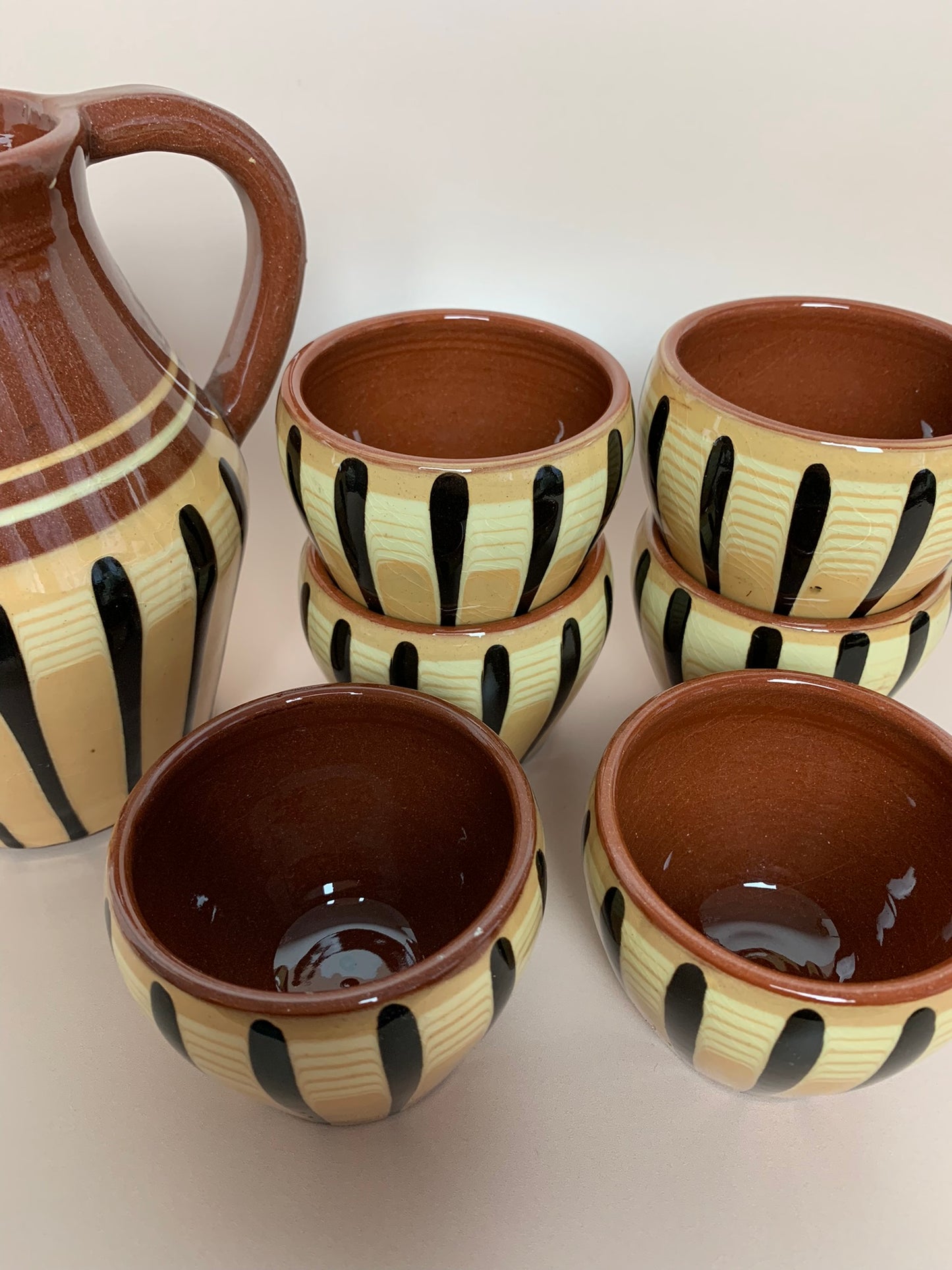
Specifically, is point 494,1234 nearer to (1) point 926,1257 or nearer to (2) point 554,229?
(1) point 926,1257

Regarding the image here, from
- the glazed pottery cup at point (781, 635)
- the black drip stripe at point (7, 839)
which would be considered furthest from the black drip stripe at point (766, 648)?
the black drip stripe at point (7, 839)

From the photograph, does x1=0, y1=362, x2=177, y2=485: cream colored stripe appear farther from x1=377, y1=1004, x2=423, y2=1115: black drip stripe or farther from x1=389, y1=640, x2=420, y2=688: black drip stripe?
x1=377, y1=1004, x2=423, y2=1115: black drip stripe

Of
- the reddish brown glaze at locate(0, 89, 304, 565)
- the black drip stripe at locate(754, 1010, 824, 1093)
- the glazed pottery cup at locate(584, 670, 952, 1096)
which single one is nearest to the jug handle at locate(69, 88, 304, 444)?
the reddish brown glaze at locate(0, 89, 304, 565)

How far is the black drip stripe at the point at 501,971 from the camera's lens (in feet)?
1.32

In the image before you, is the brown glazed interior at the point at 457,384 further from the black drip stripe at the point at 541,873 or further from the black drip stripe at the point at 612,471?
the black drip stripe at the point at 541,873

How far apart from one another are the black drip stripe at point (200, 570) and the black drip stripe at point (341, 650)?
0.24 ft

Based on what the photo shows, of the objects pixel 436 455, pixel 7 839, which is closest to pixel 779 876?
pixel 436 455

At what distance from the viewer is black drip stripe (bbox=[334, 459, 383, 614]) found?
492 mm

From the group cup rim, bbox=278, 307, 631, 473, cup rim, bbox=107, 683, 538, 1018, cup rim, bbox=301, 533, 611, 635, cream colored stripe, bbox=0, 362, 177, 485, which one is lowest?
cup rim, bbox=107, 683, 538, 1018

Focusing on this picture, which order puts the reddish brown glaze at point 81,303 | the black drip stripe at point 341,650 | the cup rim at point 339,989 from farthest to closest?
1. the black drip stripe at point 341,650
2. the reddish brown glaze at point 81,303
3. the cup rim at point 339,989

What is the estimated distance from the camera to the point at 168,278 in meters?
0.83

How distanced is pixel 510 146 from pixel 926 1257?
0.75m

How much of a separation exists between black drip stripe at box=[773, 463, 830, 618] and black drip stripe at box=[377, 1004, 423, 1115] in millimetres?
304

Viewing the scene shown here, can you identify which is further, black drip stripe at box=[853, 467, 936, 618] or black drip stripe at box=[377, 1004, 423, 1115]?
black drip stripe at box=[853, 467, 936, 618]
